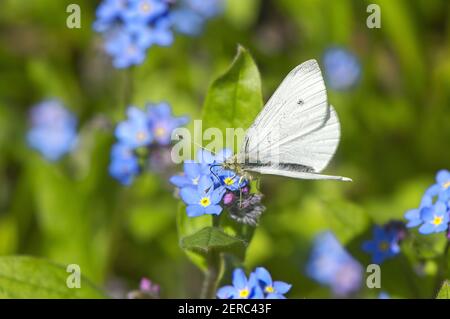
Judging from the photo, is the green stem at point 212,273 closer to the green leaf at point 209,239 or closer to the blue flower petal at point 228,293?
the blue flower petal at point 228,293

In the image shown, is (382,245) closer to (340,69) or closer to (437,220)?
(437,220)

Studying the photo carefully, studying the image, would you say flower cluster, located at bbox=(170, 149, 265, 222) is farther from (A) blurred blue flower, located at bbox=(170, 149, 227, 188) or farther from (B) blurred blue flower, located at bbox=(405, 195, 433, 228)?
(B) blurred blue flower, located at bbox=(405, 195, 433, 228)

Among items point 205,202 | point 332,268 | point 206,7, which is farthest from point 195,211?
point 206,7

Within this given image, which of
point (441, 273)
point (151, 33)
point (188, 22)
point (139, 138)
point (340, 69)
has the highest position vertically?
point (188, 22)

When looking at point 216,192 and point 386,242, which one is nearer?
point 216,192

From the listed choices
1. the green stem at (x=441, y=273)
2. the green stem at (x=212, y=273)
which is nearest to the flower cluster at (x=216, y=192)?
the green stem at (x=212, y=273)

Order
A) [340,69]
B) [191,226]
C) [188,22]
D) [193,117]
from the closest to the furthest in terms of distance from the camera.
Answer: [191,226]
[193,117]
[188,22]
[340,69]

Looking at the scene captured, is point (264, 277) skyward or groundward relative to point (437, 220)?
groundward

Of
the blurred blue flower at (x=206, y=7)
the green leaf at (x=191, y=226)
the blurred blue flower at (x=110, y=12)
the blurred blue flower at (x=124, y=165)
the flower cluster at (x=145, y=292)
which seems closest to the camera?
the flower cluster at (x=145, y=292)
